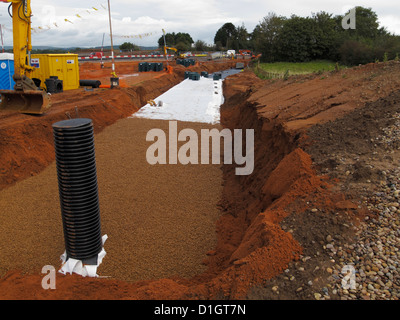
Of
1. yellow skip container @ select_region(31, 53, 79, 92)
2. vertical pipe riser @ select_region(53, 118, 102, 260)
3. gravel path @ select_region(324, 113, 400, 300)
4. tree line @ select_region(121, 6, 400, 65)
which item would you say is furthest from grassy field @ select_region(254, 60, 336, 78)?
vertical pipe riser @ select_region(53, 118, 102, 260)

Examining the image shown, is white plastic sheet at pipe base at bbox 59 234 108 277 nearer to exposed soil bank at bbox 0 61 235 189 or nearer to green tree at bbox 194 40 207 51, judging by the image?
exposed soil bank at bbox 0 61 235 189

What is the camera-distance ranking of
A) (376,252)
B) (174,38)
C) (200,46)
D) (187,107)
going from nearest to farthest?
(376,252), (187,107), (200,46), (174,38)

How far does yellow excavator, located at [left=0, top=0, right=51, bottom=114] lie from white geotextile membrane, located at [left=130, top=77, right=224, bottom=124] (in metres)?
4.62

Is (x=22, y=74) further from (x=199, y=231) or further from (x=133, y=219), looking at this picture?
(x=199, y=231)

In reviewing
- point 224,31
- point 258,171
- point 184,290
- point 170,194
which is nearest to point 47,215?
point 170,194

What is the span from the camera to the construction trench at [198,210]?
370 centimetres

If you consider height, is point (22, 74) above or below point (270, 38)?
below

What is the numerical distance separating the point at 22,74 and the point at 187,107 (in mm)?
7983

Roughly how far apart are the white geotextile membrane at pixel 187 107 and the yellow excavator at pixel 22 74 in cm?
462

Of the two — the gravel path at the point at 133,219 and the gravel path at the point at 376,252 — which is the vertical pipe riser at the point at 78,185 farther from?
the gravel path at the point at 376,252

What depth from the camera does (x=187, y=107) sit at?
1669cm

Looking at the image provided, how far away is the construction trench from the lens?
12.1 feet

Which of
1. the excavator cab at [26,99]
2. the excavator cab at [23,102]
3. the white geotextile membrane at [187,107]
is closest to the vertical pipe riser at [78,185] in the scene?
the excavator cab at [26,99]

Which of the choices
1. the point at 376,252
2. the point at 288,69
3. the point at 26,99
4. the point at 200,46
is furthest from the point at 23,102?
the point at 200,46
